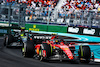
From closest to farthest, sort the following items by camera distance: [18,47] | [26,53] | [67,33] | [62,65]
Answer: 1. [62,65]
2. [26,53]
3. [18,47]
4. [67,33]

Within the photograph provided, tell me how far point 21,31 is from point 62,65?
15.9 ft

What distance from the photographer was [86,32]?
17.7 m

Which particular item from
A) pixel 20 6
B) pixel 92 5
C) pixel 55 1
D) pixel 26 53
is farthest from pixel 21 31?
pixel 55 1

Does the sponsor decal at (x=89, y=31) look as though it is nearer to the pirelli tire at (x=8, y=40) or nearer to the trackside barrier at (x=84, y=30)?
the trackside barrier at (x=84, y=30)

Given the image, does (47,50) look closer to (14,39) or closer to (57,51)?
(57,51)

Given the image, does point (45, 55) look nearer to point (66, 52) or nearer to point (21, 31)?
point (66, 52)

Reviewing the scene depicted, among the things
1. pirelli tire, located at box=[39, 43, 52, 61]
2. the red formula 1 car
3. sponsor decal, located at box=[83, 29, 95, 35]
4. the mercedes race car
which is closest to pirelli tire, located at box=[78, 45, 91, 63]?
the red formula 1 car

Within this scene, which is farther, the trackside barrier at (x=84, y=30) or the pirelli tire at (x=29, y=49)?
the trackside barrier at (x=84, y=30)

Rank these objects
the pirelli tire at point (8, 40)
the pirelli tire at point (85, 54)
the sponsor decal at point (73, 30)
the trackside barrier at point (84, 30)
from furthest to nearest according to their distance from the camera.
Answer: the sponsor decal at point (73, 30) < the trackside barrier at point (84, 30) < the pirelli tire at point (8, 40) < the pirelli tire at point (85, 54)

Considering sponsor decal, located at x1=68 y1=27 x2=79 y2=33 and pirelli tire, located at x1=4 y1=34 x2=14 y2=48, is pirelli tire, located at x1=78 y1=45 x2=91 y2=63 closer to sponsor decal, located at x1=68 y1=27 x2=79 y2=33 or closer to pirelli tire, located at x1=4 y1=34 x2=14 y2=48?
pirelli tire, located at x1=4 y1=34 x2=14 y2=48

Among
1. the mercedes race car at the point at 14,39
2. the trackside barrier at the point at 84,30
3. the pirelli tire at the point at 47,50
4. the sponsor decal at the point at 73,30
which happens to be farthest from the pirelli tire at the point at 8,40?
the sponsor decal at the point at 73,30

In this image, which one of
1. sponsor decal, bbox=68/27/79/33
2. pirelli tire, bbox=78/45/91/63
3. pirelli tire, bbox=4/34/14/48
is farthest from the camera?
sponsor decal, bbox=68/27/79/33

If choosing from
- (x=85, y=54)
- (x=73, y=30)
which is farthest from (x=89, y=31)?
(x=85, y=54)

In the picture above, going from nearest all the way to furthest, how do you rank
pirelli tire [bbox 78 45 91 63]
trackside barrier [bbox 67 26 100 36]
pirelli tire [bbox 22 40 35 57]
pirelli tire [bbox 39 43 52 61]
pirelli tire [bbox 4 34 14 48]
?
pirelli tire [bbox 39 43 52 61] → pirelli tire [bbox 78 45 91 63] → pirelli tire [bbox 22 40 35 57] → pirelli tire [bbox 4 34 14 48] → trackside barrier [bbox 67 26 100 36]
